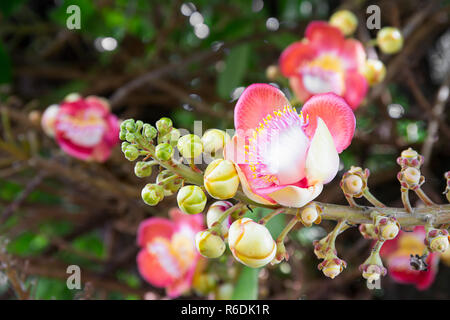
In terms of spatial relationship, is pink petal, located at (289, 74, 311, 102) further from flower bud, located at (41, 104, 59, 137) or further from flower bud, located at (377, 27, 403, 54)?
flower bud, located at (41, 104, 59, 137)

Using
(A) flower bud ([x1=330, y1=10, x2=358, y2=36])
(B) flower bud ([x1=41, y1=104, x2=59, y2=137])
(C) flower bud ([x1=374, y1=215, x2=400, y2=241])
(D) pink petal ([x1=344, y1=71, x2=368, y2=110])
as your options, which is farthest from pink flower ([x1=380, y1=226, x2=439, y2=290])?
(B) flower bud ([x1=41, y1=104, x2=59, y2=137])

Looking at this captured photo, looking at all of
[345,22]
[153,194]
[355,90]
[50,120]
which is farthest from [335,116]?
[50,120]

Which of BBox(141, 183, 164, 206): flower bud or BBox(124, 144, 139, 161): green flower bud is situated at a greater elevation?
BBox(124, 144, 139, 161): green flower bud

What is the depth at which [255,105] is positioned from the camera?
15.1 inches

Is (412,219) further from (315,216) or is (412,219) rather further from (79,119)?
(79,119)

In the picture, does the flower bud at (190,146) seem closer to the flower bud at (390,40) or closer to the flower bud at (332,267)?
the flower bud at (332,267)

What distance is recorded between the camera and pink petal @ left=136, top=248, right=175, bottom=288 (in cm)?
67

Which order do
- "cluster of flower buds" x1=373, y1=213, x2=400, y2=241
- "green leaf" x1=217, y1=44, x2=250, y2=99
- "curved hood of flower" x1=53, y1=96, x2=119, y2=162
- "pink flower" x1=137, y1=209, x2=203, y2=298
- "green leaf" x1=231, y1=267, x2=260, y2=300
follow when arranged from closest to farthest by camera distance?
"cluster of flower buds" x1=373, y1=213, x2=400, y2=241 → "green leaf" x1=231, y1=267, x2=260, y2=300 → "pink flower" x1=137, y1=209, x2=203, y2=298 → "curved hood of flower" x1=53, y1=96, x2=119, y2=162 → "green leaf" x1=217, y1=44, x2=250, y2=99

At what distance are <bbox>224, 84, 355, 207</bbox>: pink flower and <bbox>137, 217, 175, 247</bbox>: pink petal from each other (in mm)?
358

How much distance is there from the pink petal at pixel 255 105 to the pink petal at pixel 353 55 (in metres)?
0.36

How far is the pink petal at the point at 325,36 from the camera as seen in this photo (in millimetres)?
734

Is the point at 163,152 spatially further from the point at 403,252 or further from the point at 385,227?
the point at 403,252

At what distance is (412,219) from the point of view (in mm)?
333

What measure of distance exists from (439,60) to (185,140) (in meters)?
0.94
